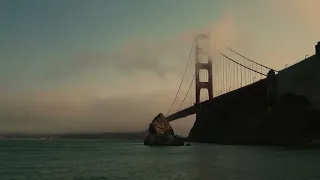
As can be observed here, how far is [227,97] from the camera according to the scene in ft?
345

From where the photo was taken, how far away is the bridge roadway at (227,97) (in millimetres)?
94238

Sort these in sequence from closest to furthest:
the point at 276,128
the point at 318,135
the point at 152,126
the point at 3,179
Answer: the point at 3,179 → the point at 318,135 → the point at 276,128 → the point at 152,126

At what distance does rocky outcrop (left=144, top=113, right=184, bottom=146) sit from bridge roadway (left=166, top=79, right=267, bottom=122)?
17180 millimetres

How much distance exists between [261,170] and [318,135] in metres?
46.7

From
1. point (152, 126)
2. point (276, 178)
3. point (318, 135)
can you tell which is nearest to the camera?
point (276, 178)

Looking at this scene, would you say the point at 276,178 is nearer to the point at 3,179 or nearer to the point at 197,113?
the point at 3,179

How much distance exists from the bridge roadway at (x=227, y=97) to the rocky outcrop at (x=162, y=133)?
17180 mm

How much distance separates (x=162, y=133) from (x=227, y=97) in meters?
20.4

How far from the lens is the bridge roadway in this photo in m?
94.2

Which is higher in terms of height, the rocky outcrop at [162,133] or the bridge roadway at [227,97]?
the bridge roadway at [227,97]

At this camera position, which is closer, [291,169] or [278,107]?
[291,169]

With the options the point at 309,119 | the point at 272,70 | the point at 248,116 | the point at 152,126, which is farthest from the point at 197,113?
the point at 309,119

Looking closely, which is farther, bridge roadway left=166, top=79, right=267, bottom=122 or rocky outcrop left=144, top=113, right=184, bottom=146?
rocky outcrop left=144, top=113, right=184, bottom=146

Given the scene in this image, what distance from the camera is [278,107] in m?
83.5
